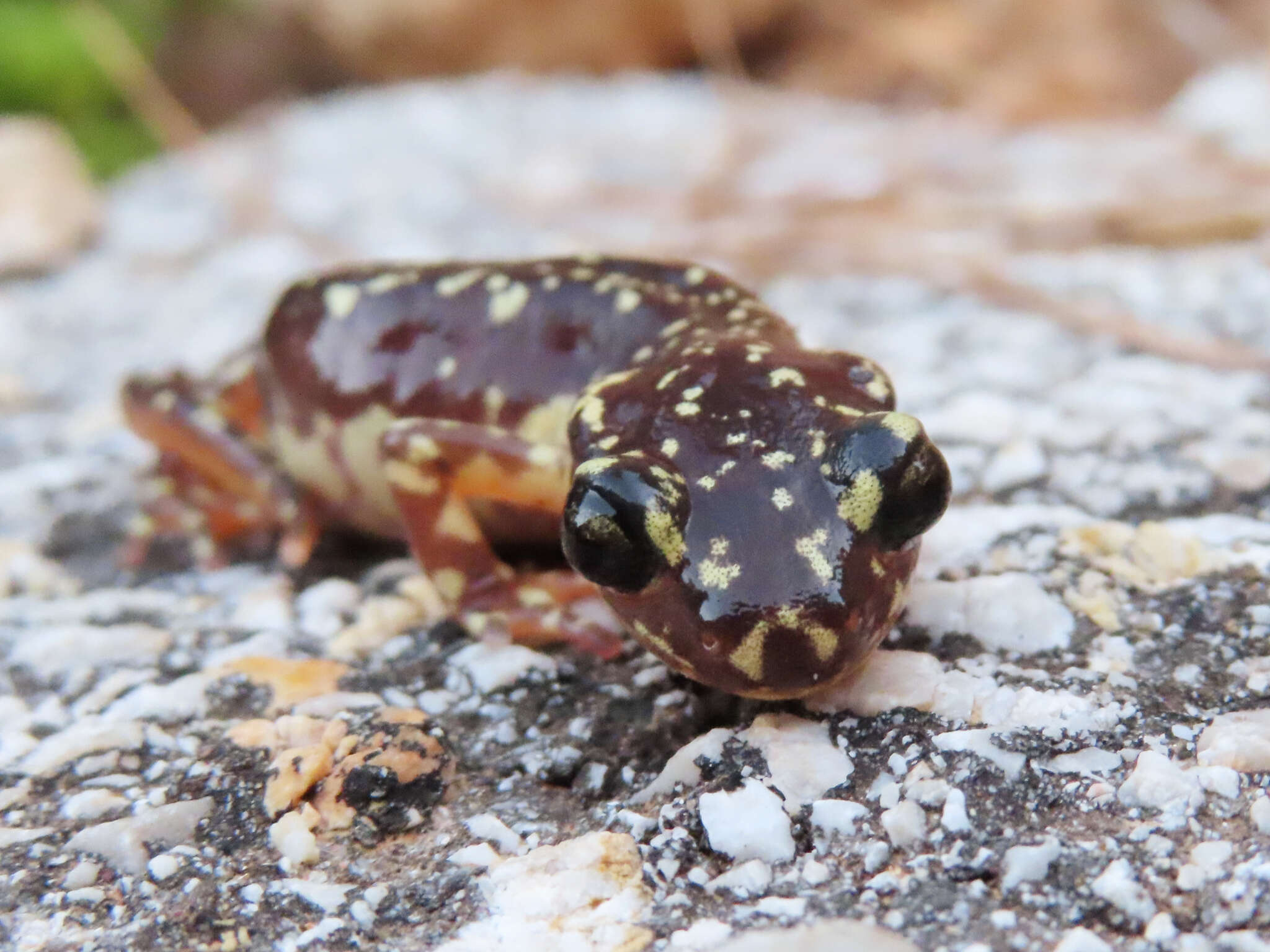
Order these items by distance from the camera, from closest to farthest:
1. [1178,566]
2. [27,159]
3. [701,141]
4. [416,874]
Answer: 1. [416,874]
2. [1178,566]
3. [27,159]
4. [701,141]

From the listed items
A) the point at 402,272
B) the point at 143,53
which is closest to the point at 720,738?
the point at 402,272

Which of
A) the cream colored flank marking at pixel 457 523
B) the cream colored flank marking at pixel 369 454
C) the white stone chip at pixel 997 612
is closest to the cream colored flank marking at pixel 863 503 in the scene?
the white stone chip at pixel 997 612

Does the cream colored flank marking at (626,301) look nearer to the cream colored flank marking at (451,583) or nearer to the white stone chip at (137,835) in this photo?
the cream colored flank marking at (451,583)

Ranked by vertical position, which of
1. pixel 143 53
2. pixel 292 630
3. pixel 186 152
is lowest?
pixel 292 630

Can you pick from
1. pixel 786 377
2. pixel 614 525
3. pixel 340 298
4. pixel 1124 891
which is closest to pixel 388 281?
pixel 340 298

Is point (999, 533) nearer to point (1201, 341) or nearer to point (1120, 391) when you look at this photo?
point (1120, 391)

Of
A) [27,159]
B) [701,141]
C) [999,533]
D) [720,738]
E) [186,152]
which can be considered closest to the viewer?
[720,738]

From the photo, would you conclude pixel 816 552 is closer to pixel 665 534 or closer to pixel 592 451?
pixel 665 534

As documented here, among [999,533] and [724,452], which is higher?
[724,452]
